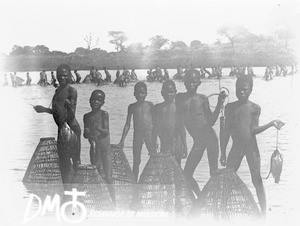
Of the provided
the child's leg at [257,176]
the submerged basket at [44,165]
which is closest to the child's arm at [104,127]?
the submerged basket at [44,165]

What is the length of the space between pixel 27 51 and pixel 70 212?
6.76ft

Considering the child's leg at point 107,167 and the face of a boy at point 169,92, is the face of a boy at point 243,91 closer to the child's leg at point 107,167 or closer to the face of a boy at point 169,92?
the face of a boy at point 169,92

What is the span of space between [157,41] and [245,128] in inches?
63.9

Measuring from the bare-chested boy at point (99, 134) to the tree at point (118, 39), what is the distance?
79 cm

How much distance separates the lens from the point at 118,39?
25.2ft

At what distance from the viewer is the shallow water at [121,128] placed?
7.04 m

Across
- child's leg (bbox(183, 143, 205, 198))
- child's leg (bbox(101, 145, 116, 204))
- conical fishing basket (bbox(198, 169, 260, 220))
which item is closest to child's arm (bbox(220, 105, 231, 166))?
child's leg (bbox(183, 143, 205, 198))

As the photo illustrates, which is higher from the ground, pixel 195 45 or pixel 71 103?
pixel 195 45

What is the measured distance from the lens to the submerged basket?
7.41 metres

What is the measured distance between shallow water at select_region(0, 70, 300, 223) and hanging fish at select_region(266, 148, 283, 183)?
0.13 meters

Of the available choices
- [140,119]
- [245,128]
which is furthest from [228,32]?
[140,119]

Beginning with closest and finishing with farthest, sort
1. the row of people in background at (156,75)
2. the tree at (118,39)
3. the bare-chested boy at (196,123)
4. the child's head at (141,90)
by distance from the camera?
1. the bare-chested boy at (196,123)
2. the child's head at (141,90)
3. the tree at (118,39)
4. the row of people in background at (156,75)

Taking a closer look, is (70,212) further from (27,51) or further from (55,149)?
(27,51)

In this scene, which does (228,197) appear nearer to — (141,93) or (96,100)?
(141,93)
